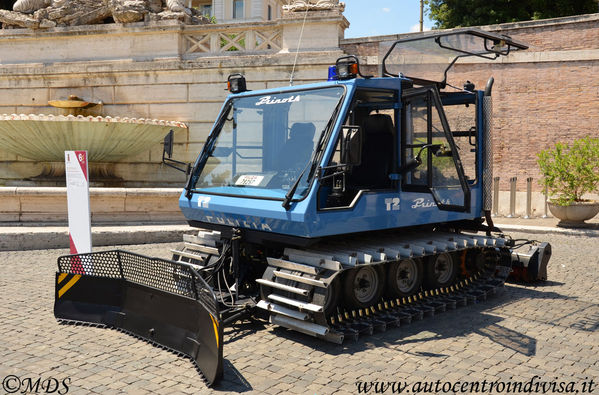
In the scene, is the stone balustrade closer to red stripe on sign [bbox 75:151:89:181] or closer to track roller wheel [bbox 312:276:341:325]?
red stripe on sign [bbox 75:151:89:181]

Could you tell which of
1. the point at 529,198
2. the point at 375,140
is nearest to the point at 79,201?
the point at 375,140

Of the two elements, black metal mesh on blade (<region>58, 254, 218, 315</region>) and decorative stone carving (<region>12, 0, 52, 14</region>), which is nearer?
black metal mesh on blade (<region>58, 254, 218, 315</region>)

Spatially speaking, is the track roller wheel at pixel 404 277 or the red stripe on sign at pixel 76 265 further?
the track roller wheel at pixel 404 277

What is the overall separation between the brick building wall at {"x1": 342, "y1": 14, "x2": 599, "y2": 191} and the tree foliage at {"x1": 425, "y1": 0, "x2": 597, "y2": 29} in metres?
11.1

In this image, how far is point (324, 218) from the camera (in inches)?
209

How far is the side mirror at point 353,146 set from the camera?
522 centimetres

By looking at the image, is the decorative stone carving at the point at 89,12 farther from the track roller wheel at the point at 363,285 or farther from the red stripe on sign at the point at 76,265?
the track roller wheel at the point at 363,285

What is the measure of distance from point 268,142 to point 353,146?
1.20 meters

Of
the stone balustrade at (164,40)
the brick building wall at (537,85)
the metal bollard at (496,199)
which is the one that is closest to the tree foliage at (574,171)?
A: the metal bollard at (496,199)

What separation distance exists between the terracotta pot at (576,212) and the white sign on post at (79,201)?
10.4m

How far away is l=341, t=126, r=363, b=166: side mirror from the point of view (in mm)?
5219

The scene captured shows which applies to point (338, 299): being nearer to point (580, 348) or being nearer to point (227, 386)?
point (227, 386)

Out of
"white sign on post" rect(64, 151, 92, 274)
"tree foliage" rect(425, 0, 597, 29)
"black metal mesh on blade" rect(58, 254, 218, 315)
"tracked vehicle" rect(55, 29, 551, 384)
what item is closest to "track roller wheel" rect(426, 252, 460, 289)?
"tracked vehicle" rect(55, 29, 551, 384)

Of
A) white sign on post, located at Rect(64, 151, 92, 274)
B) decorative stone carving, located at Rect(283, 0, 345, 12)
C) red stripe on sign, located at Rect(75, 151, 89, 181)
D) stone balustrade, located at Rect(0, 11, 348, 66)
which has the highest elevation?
decorative stone carving, located at Rect(283, 0, 345, 12)
